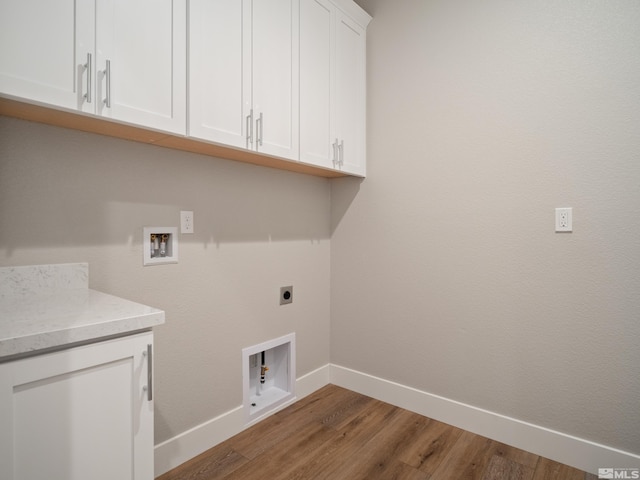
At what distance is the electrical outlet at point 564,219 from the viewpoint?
1.75m

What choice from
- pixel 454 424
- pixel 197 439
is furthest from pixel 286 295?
pixel 454 424

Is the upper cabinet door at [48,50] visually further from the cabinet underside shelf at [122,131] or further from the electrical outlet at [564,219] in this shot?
the electrical outlet at [564,219]

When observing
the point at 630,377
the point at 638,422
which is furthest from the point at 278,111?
the point at 638,422

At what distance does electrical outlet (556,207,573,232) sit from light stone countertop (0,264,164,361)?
1.85 meters

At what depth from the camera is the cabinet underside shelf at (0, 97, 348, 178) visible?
1170 millimetres

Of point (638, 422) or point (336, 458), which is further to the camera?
point (336, 458)

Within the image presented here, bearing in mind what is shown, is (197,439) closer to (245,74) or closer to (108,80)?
(108,80)

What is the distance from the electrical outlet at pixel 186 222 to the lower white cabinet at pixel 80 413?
79 cm

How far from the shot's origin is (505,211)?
1938 millimetres

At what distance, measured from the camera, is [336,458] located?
5.90 feet

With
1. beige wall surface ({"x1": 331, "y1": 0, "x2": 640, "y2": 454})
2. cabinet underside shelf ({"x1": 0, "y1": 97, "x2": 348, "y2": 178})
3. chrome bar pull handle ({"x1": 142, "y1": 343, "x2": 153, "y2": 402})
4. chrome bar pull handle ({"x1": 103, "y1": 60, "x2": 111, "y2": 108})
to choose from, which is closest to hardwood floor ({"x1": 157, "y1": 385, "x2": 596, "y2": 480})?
beige wall surface ({"x1": 331, "y1": 0, "x2": 640, "y2": 454})

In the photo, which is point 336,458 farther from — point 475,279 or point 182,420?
point 475,279

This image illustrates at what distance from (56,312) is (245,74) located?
1243 millimetres

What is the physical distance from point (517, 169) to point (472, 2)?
101 cm
